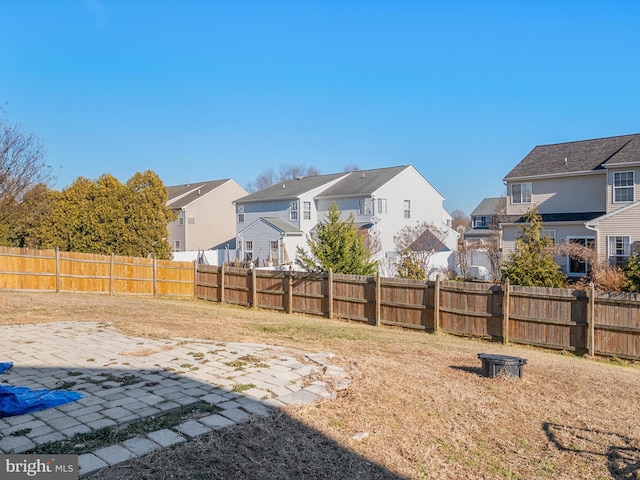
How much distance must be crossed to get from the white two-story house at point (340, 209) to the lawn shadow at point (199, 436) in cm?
2497

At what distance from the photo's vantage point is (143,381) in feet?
19.0

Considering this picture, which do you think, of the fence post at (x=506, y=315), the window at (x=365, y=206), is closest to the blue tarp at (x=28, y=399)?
the fence post at (x=506, y=315)

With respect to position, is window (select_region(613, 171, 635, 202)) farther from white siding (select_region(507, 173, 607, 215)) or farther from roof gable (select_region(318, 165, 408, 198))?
roof gable (select_region(318, 165, 408, 198))

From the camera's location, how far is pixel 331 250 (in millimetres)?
17188

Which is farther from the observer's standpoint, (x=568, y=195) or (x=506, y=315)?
(x=568, y=195)

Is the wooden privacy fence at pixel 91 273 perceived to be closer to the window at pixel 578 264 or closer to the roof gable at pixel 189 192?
the window at pixel 578 264

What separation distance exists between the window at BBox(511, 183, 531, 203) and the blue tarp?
2672 cm

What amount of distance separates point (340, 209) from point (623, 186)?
17185 millimetres

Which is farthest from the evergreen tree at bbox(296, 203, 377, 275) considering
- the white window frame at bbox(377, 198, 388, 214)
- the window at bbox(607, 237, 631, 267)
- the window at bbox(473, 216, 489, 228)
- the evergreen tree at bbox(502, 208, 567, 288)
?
the window at bbox(473, 216, 489, 228)

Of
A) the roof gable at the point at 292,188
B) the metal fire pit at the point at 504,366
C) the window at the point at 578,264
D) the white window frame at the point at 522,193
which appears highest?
the roof gable at the point at 292,188

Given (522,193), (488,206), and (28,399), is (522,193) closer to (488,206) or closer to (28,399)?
(488,206)

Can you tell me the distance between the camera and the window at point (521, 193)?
27219mm

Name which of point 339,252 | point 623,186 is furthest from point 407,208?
point 339,252

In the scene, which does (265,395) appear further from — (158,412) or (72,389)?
(72,389)
